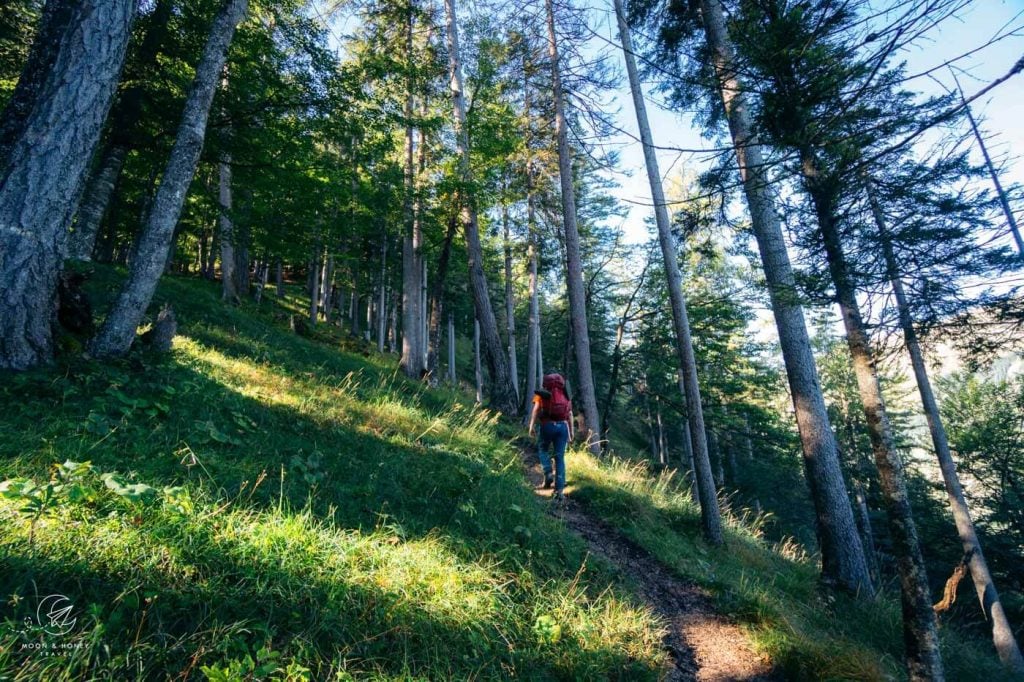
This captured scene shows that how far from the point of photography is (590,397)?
33.2 feet

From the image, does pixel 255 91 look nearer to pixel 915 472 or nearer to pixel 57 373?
pixel 57 373

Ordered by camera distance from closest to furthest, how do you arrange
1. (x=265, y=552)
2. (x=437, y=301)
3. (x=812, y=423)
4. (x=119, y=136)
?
(x=265, y=552), (x=812, y=423), (x=119, y=136), (x=437, y=301)

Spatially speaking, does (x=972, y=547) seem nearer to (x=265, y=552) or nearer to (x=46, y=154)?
(x=265, y=552)

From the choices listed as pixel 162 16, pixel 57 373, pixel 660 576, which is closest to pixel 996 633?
pixel 660 576

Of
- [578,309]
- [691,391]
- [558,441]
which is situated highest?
[578,309]

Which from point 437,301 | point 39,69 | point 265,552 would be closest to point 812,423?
point 265,552

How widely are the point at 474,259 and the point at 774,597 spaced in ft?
33.3

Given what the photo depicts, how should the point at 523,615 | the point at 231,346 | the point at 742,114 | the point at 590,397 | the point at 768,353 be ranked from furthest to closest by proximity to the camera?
the point at 768,353 < the point at 590,397 < the point at 231,346 < the point at 742,114 < the point at 523,615

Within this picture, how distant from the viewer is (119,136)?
808 cm

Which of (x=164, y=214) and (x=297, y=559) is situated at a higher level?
(x=164, y=214)

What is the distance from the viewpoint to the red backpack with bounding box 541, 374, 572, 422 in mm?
6535

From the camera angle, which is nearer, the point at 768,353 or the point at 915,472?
the point at 768,353

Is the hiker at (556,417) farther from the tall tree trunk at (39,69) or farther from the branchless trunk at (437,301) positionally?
the branchless trunk at (437,301)

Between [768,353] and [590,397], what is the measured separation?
12.5 meters
